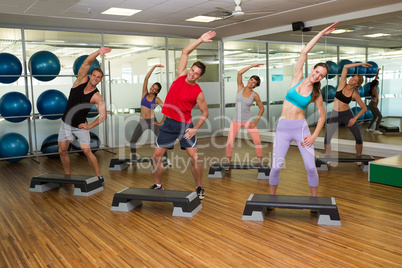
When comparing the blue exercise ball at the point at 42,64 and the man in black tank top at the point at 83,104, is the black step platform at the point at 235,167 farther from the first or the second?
the blue exercise ball at the point at 42,64

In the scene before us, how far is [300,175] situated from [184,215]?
2.27 m

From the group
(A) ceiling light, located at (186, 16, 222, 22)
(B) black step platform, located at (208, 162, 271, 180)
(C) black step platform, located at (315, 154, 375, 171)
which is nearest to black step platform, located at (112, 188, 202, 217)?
(B) black step platform, located at (208, 162, 271, 180)

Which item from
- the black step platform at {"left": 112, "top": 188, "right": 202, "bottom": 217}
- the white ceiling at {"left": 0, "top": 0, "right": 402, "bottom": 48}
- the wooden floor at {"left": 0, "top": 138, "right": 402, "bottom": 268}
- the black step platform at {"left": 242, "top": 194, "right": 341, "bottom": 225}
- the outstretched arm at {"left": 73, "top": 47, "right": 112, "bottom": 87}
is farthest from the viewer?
the white ceiling at {"left": 0, "top": 0, "right": 402, "bottom": 48}

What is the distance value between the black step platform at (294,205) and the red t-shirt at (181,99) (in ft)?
3.66

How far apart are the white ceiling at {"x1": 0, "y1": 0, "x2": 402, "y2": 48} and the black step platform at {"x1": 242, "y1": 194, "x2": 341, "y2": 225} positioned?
3281mm

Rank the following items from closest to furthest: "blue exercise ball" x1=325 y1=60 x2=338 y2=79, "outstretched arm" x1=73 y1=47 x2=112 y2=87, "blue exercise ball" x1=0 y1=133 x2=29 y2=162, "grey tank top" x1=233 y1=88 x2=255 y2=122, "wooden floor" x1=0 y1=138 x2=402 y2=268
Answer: "wooden floor" x1=0 y1=138 x2=402 y2=268 → "outstretched arm" x1=73 y1=47 x2=112 y2=87 → "grey tank top" x1=233 y1=88 x2=255 y2=122 → "blue exercise ball" x1=0 y1=133 x2=29 y2=162 → "blue exercise ball" x1=325 y1=60 x2=338 y2=79

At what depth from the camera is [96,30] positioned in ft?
24.5

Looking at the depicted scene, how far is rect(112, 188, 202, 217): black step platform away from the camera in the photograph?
11.6 ft

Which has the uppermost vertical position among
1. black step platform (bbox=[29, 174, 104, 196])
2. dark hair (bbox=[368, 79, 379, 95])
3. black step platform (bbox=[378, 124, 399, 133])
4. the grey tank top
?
dark hair (bbox=[368, 79, 379, 95])

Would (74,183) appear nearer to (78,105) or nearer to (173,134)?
(78,105)

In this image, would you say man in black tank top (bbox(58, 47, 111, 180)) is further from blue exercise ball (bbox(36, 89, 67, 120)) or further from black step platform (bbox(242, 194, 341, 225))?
blue exercise ball (bbox(36, 89, 67, 120))

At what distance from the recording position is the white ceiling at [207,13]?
18.0 ft

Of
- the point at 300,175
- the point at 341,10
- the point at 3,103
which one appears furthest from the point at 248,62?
the point at 3,103

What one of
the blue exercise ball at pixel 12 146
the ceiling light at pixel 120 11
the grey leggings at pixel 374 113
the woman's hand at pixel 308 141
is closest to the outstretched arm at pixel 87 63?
the ceiling light at pixel 120 11
